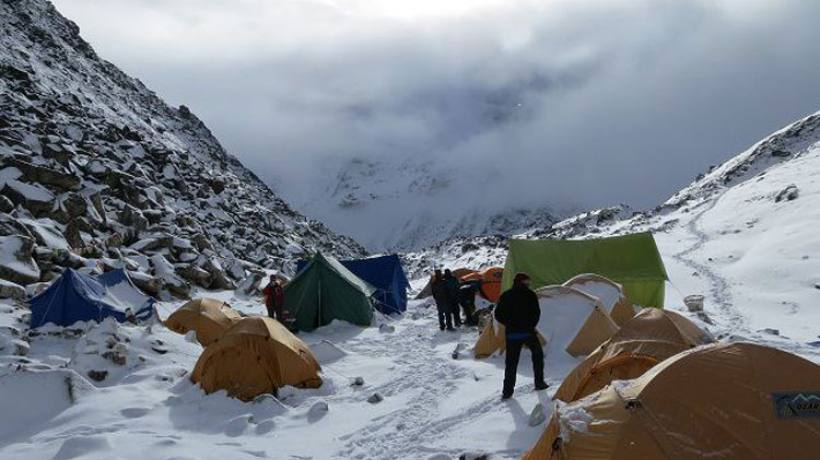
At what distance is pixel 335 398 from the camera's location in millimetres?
11414

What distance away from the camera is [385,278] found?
25.6 meters

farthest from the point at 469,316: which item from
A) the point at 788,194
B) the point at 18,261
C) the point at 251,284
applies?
the point at 788,194

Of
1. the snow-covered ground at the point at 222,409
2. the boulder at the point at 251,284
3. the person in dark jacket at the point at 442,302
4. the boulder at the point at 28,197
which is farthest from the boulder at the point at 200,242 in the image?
the snow-covered ground at the point at 222,409

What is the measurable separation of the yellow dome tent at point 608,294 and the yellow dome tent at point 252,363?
637 cm

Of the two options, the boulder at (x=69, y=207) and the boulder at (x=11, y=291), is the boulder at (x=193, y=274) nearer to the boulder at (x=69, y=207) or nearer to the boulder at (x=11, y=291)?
the boulder at (x=69, y=207)

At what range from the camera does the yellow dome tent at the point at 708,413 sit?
5.38 m

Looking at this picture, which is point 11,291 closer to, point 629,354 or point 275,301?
point 275,301

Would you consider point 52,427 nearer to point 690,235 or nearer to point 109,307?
point 109,307

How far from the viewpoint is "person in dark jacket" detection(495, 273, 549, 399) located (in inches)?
376

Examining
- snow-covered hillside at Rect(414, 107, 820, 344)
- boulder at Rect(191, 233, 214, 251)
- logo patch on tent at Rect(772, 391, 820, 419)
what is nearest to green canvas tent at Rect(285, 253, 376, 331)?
boulder at Rect(191, 233, 214, 251)

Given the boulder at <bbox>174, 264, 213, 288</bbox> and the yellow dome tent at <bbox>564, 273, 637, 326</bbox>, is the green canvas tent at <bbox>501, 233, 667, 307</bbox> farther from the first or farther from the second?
the boulder at <bbox>174, 264, 213, 288</bbox>

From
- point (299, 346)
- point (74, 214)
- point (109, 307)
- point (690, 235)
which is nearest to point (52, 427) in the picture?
point (299, 346)

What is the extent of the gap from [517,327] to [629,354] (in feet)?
5.57

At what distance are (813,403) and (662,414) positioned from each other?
4.07ft
